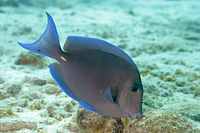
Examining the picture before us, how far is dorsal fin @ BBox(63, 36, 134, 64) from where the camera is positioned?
118cm

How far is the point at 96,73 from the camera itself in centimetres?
117

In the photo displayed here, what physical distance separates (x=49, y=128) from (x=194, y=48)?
4.73 m

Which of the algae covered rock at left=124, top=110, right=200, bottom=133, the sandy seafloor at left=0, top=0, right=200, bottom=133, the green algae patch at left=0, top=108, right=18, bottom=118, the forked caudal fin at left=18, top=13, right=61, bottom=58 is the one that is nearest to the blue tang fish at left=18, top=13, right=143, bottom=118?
the forked caudal fin at left=18, top=13, right=61, bottom=58

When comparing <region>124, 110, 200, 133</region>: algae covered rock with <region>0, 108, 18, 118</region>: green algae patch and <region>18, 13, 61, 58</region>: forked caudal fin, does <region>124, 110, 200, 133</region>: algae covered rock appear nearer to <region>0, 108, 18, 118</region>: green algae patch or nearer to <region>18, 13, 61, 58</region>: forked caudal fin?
<region>18, 13, 61, 58</region>: forked caudal fin

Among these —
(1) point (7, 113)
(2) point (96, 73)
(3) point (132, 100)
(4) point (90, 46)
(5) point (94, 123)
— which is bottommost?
(1) point (7, 113)

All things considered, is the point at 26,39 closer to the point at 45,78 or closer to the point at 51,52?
the point at 45,78

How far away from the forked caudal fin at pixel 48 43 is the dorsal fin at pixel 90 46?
0.10 m

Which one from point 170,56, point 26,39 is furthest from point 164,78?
point 26,39

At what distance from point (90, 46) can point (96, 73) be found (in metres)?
0.22

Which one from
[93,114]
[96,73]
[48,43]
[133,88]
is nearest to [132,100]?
[133,88]

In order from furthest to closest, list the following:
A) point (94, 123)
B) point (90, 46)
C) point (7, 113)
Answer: point (7, 113) < point (94, 123) < point (90, 46)

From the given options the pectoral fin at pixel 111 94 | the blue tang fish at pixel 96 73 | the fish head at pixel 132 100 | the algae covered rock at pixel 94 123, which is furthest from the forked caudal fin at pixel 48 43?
the algae covered rock at pixel 94 123

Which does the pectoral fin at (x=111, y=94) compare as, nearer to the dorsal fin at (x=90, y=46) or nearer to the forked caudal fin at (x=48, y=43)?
the dorsal fin at (x=90, y=46)

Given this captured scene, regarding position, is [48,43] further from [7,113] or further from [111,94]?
[7,113]
